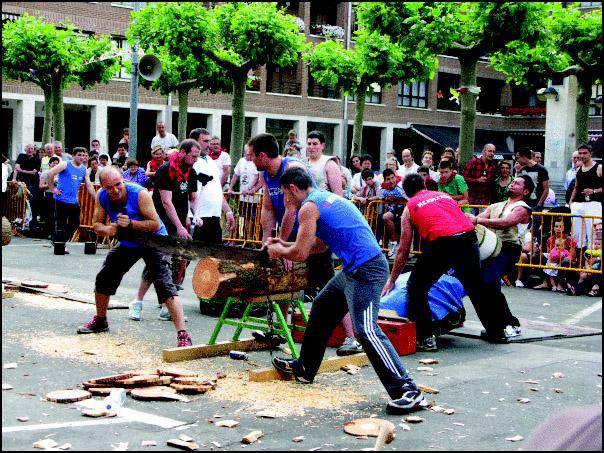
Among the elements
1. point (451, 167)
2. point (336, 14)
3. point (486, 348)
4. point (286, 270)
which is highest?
point (336, 14)

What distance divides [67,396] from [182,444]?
1431 millimetres

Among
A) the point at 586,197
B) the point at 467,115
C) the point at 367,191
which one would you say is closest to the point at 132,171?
the point at 367,191

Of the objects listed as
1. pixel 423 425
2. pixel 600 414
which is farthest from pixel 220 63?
pixel 600 414

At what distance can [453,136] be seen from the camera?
55156mm

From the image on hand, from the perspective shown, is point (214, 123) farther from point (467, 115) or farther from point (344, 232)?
point (344, 232)

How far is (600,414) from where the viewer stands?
2.96 meters

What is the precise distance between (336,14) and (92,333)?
44.2 metres

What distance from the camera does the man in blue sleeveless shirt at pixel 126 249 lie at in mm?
8469

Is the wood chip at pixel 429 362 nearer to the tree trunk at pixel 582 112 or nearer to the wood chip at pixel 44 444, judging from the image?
the wood chip at pixel 44 444

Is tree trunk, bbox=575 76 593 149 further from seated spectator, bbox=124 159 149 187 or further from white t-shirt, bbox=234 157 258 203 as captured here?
seated spectator, bbox=124 159 149 187

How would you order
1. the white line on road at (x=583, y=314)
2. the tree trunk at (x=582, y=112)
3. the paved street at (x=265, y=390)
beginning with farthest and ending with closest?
1. the tree trunk at (x=582, y=112)
2. the white line on road at (x=583, y=314)
3. the paved street at (x=265, y=390)

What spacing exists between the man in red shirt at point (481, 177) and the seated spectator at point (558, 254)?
1.34 m

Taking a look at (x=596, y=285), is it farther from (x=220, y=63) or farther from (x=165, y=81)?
(x=165, y=81)

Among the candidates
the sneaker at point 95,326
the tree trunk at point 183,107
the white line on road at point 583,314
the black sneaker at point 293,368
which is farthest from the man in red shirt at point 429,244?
the tree trunk at point 183,107
